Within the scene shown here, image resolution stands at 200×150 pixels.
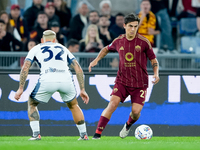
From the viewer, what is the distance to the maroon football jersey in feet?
23.6

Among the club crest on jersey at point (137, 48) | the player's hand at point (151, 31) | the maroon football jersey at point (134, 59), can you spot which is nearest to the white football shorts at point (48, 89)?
the maroon football jersey at point (134, 59)

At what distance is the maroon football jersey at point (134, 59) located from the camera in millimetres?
7184

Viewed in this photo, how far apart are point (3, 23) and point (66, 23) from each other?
1887 millimetres

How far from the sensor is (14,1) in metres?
12.6

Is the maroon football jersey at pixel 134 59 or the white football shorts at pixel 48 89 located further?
the maroon football jersey at pixel 134 59

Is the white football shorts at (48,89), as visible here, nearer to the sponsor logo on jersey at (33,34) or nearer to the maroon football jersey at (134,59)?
the maroon football jersey at (134,59)

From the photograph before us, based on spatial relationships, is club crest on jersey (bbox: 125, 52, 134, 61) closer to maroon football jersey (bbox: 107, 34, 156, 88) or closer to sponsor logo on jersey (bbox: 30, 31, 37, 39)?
maroon football jersey (bbox: 107, 34, 156, 88)

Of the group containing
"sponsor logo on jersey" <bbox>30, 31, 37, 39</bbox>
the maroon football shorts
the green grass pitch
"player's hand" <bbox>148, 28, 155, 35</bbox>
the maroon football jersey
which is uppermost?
"player's hand" <bbox>148, 28, 155, 35</bbox>

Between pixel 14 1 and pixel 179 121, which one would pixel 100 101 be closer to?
pixel 179 121

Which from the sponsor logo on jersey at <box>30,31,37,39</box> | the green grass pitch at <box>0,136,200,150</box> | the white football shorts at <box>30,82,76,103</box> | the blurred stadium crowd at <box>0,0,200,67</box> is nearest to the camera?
the green grass pitch at <box>0,136,200,150</box>

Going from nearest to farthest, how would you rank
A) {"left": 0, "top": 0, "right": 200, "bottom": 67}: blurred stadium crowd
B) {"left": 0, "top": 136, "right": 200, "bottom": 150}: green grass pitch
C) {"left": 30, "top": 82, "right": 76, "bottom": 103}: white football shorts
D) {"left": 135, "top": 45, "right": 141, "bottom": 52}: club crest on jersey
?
{"left": 0, "top": 136, "right": 200, "bottom": 150}: green grass pitch → {"left": 30, "top": 82, "right": 76, "bottom": 103}: white football shorts → {"left": 135, "top": 45, "right": 141, "bottom": 52}: club crest on jersey → {"left": 0, "top": 0, "right": 200, "bottom": 67}: blurred stadium crowd

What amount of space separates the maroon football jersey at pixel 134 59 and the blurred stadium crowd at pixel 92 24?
333 cm

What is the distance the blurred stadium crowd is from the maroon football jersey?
3.33m

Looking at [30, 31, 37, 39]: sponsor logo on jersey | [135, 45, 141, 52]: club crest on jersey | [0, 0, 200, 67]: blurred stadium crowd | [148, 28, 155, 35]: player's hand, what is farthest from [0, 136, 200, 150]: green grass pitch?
[148, 28, 155, 35]: player's hand
